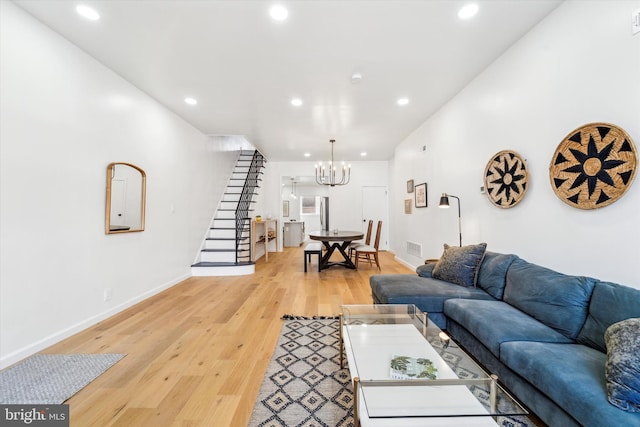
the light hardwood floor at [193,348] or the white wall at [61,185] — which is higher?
the white wall at [61,185]

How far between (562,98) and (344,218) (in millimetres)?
6157

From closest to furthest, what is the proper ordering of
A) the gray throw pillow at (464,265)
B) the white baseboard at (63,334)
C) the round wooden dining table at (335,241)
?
the white baseboard at (63,334) < the gray throw pillow at (464,265) < the round wooden dining table at (335,241)

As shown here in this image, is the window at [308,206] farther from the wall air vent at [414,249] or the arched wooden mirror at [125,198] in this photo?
the arched wooden mirror at [125,198]

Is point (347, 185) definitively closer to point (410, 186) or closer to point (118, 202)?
point (410, 186)

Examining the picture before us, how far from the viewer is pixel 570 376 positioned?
1169 mm


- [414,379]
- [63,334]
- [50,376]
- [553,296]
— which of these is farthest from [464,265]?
[63,334]

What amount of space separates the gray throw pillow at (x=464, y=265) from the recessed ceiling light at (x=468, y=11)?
207 centimetres

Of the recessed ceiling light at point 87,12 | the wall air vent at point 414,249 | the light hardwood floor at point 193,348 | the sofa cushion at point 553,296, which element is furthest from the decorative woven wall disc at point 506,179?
the recessed ceiling light at point 87,12

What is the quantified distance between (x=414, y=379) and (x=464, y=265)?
168cm

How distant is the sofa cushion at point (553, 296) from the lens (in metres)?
1.61

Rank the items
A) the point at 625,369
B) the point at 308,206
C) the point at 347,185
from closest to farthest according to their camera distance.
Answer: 1. the point at 625,369
2. the point at 347,185
3. the point at 308,206

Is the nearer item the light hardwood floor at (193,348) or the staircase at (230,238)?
the light hardwood floor at (193,348)

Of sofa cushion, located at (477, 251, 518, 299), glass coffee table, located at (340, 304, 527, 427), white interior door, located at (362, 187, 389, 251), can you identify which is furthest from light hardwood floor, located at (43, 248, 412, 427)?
white interior door, located at (362, 187, 389, 251)

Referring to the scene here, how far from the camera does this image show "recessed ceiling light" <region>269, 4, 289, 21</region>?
6.71 feet
